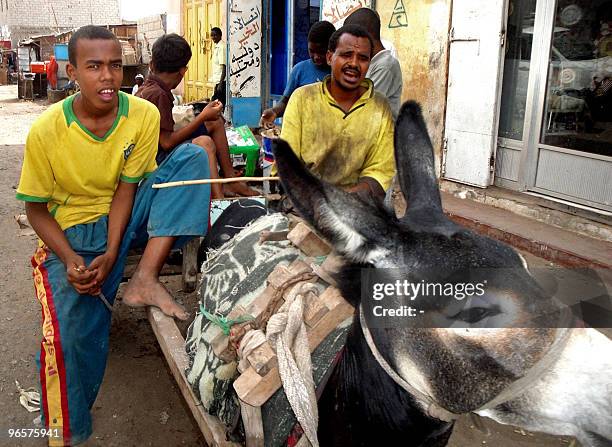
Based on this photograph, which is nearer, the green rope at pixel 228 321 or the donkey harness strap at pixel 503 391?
the donkey harness strap at pixel 503 391

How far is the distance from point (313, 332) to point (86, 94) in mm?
1884

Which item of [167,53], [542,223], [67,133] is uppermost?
[167,53]

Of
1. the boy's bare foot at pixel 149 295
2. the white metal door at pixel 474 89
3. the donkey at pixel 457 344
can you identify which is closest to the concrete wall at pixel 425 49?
the white metal door at pixel 474 89

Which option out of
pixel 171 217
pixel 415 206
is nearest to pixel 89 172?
pixel 171 217

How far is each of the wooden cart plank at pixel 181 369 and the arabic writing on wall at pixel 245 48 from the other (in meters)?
8.37

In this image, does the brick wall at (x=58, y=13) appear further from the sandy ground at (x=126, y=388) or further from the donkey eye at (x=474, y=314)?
the donkey eye at (x=474, y=314)

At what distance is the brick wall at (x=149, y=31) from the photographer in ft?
55.5

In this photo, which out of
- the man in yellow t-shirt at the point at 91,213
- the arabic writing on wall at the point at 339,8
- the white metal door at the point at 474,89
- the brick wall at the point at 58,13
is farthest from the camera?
the brick wall at the point at 58,13

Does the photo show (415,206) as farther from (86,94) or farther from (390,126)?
(86,94)

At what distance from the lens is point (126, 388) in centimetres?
342

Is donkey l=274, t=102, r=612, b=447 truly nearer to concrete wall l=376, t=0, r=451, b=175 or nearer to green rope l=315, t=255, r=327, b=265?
green rope l=315, t=255, r=327, b=265

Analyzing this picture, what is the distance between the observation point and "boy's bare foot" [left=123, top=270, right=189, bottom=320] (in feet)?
9.58

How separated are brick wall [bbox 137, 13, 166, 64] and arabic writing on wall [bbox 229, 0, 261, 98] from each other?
6.92 metres

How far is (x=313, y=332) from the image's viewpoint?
6.02ft
